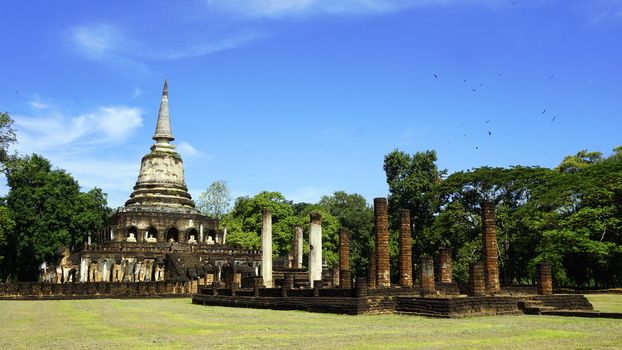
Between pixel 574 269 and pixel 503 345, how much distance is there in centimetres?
3265

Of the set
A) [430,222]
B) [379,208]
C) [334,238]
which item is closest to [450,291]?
[379,208]

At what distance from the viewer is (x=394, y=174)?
184 feet

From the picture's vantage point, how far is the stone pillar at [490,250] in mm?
22344

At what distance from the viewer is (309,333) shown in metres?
12.3

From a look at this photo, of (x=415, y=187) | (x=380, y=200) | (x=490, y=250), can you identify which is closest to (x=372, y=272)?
(x=380, y=200)

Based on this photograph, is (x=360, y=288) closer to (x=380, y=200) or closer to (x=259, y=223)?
(x=380, y=200)

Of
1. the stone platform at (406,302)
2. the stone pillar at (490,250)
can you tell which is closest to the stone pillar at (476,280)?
the stone platform at (406,302)

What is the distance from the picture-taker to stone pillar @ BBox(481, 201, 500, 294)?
2234cm

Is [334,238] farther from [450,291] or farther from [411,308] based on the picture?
[411,308]

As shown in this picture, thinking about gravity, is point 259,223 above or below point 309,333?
above

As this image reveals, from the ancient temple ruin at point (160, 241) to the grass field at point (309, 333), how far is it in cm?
1849

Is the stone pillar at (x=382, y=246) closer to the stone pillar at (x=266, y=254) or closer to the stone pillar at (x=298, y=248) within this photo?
the stone pillar at (x=266, y=254)

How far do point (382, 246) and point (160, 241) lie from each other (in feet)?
99.4

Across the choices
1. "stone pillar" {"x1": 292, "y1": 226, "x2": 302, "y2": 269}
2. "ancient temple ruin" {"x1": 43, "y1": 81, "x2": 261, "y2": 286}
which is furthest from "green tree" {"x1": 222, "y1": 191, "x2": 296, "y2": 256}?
"stone pillar" {"x1": 292, "y1": 226, "x2": 302, "y2": 269}
